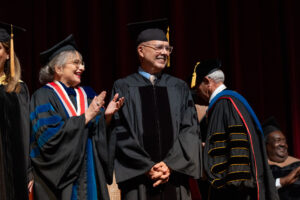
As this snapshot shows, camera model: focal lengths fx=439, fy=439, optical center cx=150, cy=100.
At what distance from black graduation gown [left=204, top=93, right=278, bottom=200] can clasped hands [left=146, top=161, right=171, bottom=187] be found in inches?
25.3

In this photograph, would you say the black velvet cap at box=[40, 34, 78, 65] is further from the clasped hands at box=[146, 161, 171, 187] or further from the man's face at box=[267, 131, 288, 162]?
the man's face at box=[267, 131, 288, 162]

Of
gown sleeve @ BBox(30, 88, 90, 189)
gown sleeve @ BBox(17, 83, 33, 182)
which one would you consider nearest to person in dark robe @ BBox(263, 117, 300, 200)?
gown sleeve @ BBox(30, 88, 90, 189)

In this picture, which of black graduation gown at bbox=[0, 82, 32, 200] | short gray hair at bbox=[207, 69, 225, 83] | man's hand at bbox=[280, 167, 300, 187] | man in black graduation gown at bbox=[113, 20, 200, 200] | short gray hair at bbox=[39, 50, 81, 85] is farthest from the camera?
man's hand at bbox=[280, 167, 300, 187]

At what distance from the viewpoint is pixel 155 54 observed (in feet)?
12.4

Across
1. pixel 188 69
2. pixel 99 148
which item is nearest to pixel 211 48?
pixel 188 69

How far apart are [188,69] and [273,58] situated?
133 cm

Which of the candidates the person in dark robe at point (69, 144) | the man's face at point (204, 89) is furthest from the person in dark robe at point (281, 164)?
the person in dark robe at point (69, 144)

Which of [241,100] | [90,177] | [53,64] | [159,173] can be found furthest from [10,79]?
[241,100]

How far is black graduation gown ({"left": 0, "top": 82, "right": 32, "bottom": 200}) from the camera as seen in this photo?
3059mm

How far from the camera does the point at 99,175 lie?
3.47 meters

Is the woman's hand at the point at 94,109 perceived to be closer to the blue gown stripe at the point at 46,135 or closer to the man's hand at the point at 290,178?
the blue gown stripe at the point at 46,135

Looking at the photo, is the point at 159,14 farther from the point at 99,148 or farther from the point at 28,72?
the point at 99,148

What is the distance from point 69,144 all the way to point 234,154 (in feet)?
4.59

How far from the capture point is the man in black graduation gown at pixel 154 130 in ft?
11.2
